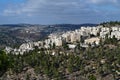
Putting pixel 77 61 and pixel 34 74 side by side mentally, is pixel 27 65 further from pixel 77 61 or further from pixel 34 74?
pixel 77 61

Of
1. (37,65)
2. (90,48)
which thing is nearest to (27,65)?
(37,65)

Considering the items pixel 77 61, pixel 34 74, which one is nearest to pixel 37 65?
pixel 34 74

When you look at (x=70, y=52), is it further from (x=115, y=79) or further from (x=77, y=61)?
(x=115, y=79)

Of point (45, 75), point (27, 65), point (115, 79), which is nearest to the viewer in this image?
point (115, 79)

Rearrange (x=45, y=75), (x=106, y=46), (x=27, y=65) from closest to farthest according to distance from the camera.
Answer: (x=45, y=75) < (x=27, y=65) < (x=106, y=46)

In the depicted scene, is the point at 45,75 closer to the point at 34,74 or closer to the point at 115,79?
the point at 34,74

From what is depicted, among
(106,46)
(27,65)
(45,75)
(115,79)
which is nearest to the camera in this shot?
(115,79)

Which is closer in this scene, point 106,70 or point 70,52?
point 106,70

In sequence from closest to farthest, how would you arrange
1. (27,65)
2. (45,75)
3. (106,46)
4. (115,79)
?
(115,79)
(45,75)
(27,65)
(106,46)

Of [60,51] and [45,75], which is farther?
[60,51]
